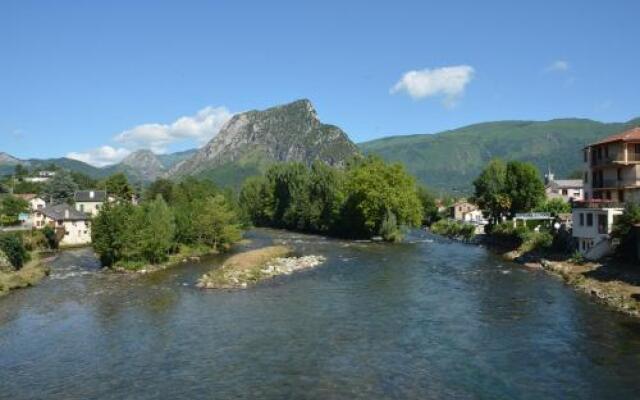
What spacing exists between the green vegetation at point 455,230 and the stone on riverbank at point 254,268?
41842 millimetres

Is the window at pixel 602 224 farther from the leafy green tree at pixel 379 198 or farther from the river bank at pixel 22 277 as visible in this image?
the river bank at pixel 22 277

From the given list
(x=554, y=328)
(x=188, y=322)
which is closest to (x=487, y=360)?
(x=554, y=328)

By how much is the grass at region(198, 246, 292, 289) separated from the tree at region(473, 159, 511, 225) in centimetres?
4695

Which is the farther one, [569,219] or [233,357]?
[569,219]

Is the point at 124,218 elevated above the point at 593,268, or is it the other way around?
the point at 124,218

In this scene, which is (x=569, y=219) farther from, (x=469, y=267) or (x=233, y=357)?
(x=233, y=357)

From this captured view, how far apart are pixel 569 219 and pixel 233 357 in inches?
2574

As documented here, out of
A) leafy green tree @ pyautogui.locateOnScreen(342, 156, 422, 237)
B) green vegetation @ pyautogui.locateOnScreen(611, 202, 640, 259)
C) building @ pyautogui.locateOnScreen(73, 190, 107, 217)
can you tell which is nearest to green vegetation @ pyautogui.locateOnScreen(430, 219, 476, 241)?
leafy green tree @ pyautogui.locateOnScreen(342, 156, 422, 237)

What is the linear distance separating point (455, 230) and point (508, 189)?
18003mm

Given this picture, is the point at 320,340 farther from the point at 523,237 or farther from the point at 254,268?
the point at 523,237

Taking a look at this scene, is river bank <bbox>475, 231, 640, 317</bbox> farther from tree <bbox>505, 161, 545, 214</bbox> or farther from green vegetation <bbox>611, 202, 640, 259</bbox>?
tree <bbox>505, 161, 545, 214</bbox>

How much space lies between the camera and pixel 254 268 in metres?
61.2

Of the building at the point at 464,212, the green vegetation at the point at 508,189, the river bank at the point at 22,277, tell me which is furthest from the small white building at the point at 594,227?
the building at the point at 464,212

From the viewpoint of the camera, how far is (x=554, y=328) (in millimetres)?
37281
